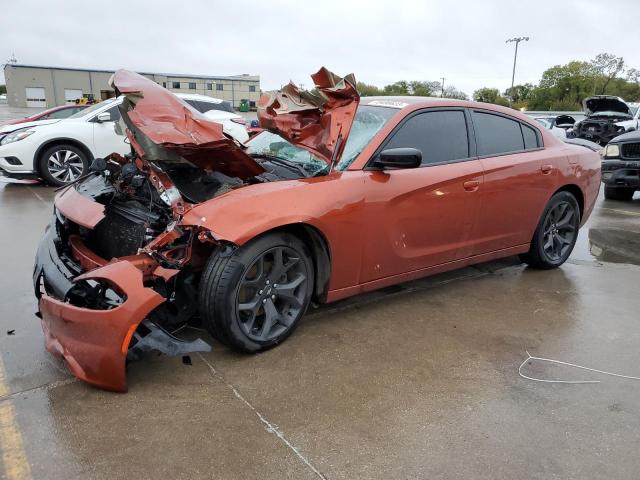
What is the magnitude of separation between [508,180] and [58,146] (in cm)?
756

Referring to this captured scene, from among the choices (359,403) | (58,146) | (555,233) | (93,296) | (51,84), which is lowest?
(359,403)

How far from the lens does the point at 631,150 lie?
8.93m

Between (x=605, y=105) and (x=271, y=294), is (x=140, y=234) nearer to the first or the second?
(x=271, y=294)

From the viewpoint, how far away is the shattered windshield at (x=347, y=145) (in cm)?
355

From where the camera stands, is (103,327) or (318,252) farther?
(318,252)

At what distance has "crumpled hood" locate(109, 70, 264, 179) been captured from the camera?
3123 mm

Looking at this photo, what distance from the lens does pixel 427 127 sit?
392cm

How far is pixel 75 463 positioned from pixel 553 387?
2481 millimetres

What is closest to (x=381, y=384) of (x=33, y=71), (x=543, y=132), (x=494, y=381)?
(x=494, y=381)

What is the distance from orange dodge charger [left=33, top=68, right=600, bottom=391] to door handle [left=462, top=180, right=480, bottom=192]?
14 mm

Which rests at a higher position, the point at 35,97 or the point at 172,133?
the point at 35,97

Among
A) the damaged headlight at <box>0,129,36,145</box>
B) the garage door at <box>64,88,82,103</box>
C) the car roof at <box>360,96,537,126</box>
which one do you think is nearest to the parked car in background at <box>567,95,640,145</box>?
the car roof at <box>360,96,537,126</box>

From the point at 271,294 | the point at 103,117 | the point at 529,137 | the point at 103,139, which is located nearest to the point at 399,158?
the point at 271,294

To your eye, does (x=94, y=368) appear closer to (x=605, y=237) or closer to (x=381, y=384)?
(x=381, y=384)
